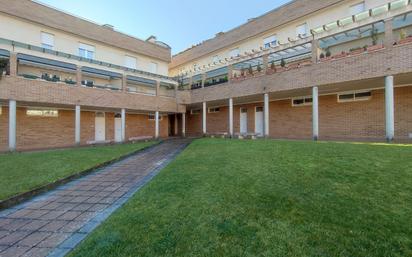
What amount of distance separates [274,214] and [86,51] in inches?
821

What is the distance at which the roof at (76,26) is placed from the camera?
1483 centimetres

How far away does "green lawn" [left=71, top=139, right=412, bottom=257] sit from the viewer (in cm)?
267

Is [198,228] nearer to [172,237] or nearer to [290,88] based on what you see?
[172,237]

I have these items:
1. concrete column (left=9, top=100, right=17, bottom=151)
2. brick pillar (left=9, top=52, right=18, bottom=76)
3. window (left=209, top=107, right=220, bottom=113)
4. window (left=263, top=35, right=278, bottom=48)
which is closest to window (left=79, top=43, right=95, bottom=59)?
brick pillar (left=9, top=52, right=18, bottom=76)

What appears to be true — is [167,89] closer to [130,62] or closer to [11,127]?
[130,62]

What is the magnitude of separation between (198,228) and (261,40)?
65.8 ft

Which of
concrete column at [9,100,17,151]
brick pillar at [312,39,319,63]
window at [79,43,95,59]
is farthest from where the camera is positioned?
window at [79,43,95,59]

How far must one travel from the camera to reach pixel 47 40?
1639 centimetres

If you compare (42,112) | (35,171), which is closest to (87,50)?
(42,112)

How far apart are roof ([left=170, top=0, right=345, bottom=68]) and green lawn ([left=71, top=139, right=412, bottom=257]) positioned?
1483cm

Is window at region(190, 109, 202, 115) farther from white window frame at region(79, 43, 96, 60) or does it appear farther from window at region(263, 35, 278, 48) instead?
white window frame at region(79, 43, 96, 60)

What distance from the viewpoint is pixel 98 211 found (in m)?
4.37

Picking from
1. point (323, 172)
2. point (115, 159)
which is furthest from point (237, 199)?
point (115, 159)

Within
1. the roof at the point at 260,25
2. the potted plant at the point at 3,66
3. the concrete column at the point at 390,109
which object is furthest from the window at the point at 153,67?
the concrete column at the point at 390,109
